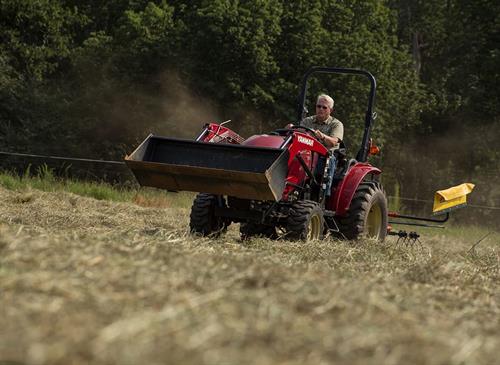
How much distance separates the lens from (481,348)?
3.79 metres

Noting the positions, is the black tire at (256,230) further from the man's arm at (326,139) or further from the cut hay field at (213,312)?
the cut hay field at (213,312)

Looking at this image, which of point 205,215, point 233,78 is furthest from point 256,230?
point 233,78

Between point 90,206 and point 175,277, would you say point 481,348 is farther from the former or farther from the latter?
point 90,206

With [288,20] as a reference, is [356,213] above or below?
below

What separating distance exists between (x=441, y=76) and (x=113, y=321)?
29.3m

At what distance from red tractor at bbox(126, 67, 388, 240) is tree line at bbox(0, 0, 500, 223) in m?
13.8

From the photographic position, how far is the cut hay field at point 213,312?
10.5ft

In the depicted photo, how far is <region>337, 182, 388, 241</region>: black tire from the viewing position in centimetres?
980

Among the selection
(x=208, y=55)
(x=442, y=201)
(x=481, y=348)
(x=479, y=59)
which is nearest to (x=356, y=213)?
(x=442, y=201)

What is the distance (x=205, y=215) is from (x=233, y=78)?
49.3 ft

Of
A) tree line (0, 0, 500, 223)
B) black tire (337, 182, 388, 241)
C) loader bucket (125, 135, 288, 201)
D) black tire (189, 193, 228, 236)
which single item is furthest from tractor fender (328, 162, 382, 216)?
tree line (0, 0, 500, 223)

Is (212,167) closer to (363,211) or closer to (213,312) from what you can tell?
(363,211)

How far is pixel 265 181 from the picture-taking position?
8.16 m

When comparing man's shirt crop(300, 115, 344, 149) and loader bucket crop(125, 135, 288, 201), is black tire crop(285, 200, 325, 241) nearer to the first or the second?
loader bucket crop(125, 135, 288, 201)
